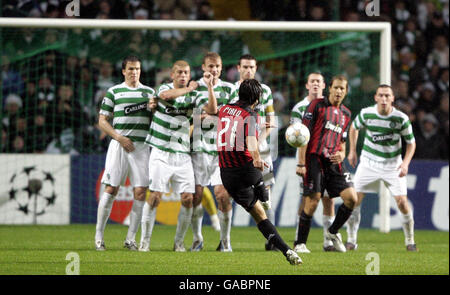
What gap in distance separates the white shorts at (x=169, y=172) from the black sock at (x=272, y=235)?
151 centimetres

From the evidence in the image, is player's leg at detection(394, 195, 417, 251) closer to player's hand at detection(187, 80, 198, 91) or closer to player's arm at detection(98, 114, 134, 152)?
player's hand at detection(187, 80, 198, 91)

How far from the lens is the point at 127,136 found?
28.0ft

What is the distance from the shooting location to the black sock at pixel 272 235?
6848mm

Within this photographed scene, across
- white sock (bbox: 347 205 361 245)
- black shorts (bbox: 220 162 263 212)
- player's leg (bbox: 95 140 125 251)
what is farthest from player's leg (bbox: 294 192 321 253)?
player's leg (bbox: 95 140 125 251)

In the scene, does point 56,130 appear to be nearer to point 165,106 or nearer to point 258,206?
point 165,106

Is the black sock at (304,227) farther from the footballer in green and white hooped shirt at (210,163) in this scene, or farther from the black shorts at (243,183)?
the black shorts at (243,183)

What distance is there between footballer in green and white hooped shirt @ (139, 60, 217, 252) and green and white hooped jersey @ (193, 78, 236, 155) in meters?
0.10

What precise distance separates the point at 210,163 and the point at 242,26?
2.58m

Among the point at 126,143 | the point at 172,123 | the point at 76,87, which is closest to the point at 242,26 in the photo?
the point at 172,123

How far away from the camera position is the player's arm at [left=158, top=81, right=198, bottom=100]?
8.05 m

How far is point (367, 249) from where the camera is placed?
9.16 meters

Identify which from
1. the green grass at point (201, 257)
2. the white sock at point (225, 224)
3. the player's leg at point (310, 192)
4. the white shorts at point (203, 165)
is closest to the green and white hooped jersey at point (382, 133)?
the green grass at point (201, 257)
